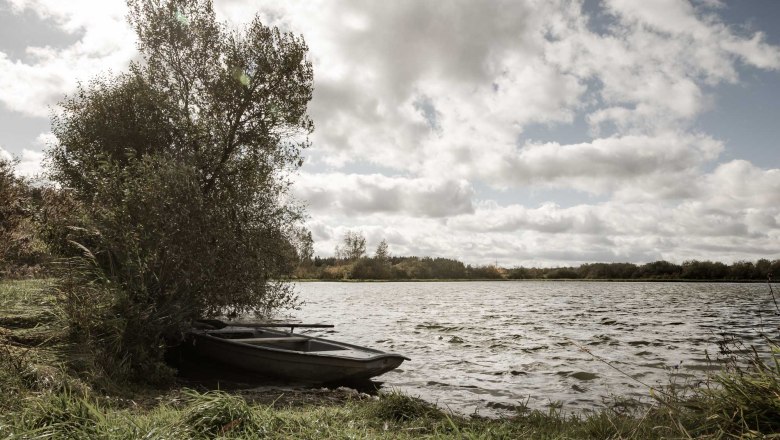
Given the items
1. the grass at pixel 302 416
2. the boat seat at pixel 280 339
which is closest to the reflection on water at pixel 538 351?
the grass at pixel 302 416

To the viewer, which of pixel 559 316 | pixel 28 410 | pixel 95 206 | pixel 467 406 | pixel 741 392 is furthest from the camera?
pixel 559 316

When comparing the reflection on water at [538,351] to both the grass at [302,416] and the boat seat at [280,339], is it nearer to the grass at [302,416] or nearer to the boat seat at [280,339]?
the grass at [302,416]

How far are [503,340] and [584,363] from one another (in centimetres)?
566

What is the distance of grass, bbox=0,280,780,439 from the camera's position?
462cm

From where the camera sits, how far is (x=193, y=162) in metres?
18.0

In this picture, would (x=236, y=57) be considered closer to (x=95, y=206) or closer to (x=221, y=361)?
(x=95, y=206)

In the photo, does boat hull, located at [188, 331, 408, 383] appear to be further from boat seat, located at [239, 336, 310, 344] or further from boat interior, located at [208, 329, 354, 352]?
boat seat, located at [239, 336, 310, 344]

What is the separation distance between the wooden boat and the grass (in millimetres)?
3543

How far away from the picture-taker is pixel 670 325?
27.0 metres

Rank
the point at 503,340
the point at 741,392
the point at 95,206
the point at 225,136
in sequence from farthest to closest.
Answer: the point at 503,340 → the point at 225,136 → the point at 95,206 → the point at 741,392

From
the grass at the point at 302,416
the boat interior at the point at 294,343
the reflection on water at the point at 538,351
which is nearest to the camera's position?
the grass at the point at 302,416


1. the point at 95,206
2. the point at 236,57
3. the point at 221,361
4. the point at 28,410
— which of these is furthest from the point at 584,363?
the point at 236,57

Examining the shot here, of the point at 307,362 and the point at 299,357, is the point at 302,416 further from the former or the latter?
the point at 299,357

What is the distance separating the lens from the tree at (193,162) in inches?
558
